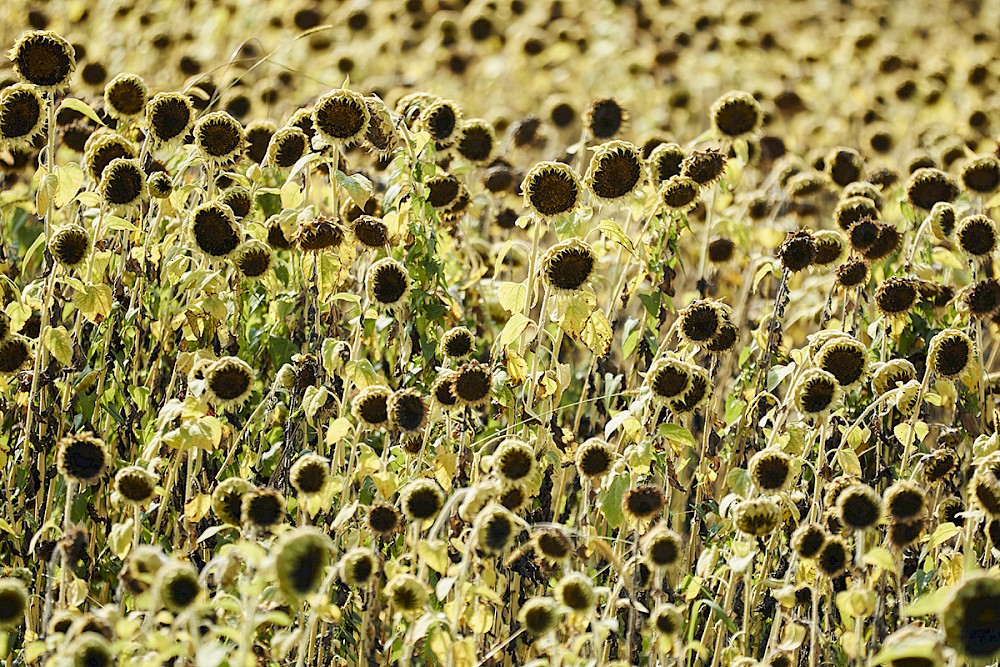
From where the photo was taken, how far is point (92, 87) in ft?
14.8

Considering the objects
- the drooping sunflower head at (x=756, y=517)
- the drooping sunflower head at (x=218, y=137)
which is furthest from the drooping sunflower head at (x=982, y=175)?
the drooping sunflower head at (x=218, y=137)

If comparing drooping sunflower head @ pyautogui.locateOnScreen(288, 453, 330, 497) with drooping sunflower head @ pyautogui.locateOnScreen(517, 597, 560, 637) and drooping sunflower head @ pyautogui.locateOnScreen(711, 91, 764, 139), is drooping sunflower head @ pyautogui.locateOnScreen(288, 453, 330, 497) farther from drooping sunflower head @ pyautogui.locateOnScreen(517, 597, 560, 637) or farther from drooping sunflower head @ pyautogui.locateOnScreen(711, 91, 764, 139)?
drooping sunflower head @ pyautogui.locateOnScreen(711, 91, 764, 139)

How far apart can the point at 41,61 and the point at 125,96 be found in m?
0.32

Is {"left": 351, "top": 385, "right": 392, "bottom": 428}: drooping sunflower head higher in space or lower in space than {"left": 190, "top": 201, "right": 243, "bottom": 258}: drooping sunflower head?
lower

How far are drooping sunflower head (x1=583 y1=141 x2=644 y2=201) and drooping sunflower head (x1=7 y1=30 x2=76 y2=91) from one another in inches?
47.6

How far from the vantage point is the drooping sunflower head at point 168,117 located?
288 centimetres

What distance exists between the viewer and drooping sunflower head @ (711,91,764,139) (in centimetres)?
338

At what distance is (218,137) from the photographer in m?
2.79

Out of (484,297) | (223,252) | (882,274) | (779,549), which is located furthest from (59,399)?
(882,274)

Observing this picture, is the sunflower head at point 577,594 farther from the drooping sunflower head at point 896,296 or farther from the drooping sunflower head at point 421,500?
the drooping sunflower head at point 896,296

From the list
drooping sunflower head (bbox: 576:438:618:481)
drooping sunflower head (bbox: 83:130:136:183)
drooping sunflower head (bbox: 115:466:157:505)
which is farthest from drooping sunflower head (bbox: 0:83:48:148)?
drooping sunflower head (bbox: 576:438:618:481)

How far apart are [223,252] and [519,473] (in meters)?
0.85

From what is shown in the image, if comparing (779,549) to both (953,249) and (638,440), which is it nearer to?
(638,440)

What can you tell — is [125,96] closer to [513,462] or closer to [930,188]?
[513,462]
